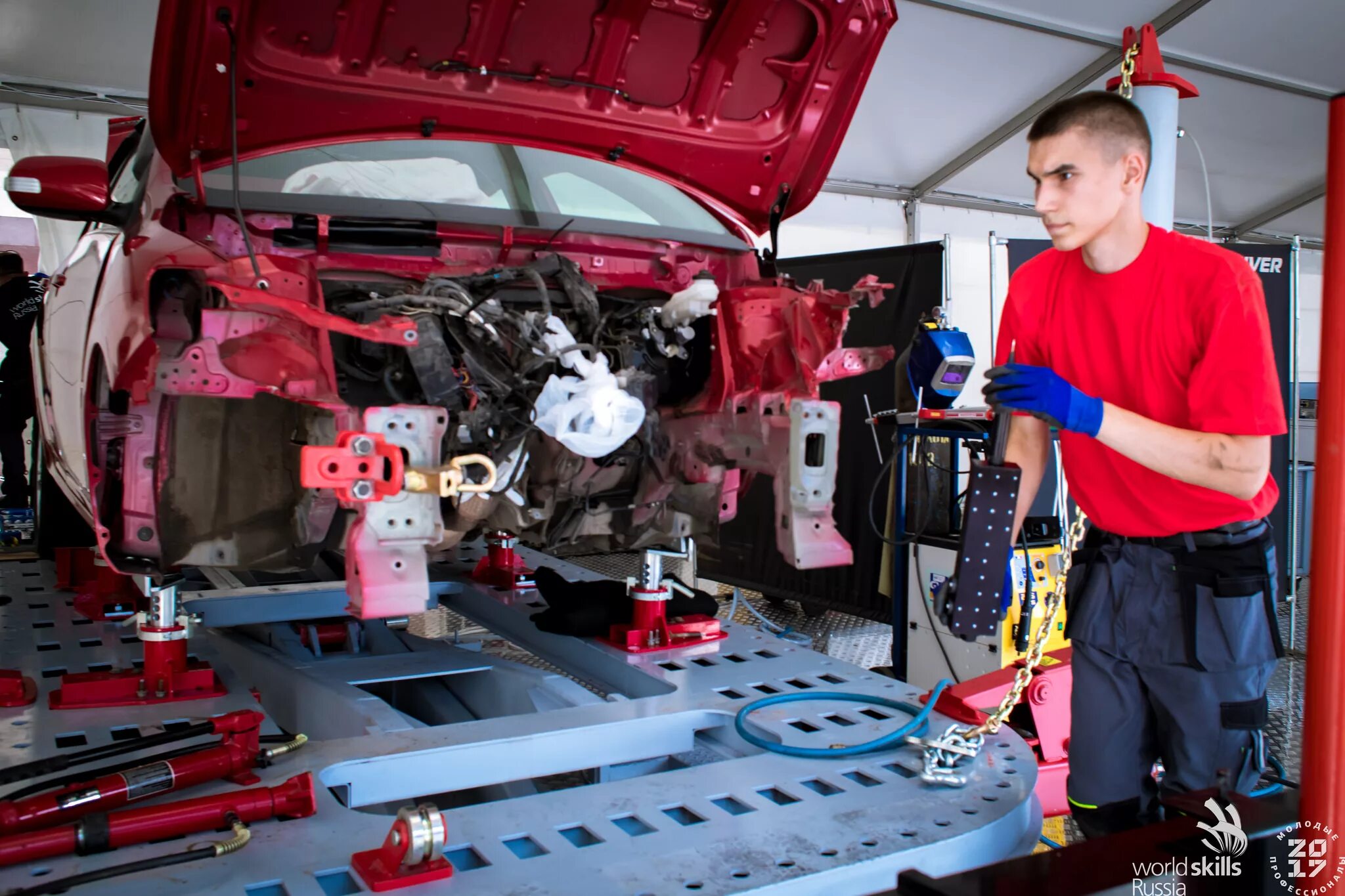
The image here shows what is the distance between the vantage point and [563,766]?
2.06m

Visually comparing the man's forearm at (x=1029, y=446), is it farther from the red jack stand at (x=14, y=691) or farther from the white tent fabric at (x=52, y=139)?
the white tent fabric at (x=52, y=139)

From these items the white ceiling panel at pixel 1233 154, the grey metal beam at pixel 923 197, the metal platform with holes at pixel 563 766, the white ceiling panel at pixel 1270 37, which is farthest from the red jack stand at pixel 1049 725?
the white ceiling panel at pixel 1233 154

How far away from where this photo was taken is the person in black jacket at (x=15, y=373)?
4.72 m

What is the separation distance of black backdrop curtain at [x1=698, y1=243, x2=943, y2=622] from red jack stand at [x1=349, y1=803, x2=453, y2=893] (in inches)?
150

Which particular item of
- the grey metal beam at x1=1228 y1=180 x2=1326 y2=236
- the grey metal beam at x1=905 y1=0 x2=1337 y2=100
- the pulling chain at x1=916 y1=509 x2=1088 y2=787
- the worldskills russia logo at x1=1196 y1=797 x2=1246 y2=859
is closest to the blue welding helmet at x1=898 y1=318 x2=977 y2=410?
the pulling chain at x1=916 y1=509 x2=1088 y2=787

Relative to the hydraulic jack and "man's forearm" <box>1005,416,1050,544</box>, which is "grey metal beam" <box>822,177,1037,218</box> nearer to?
"man's forearm" <box>1005,416,1050,544</box>

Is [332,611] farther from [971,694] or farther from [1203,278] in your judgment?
[1203,278]

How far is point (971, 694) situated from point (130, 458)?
2.03m

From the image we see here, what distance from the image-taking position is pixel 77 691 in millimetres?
2252

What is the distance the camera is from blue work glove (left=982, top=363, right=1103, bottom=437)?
164 cm

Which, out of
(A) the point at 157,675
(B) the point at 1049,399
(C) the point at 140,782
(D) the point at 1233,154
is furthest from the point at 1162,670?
(D) the point at 1233,154

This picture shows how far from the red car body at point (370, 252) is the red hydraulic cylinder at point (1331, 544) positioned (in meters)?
1.27

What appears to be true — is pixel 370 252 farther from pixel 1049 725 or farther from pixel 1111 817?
pixel 1049 725

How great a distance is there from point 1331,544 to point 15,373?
5712 millimetres
